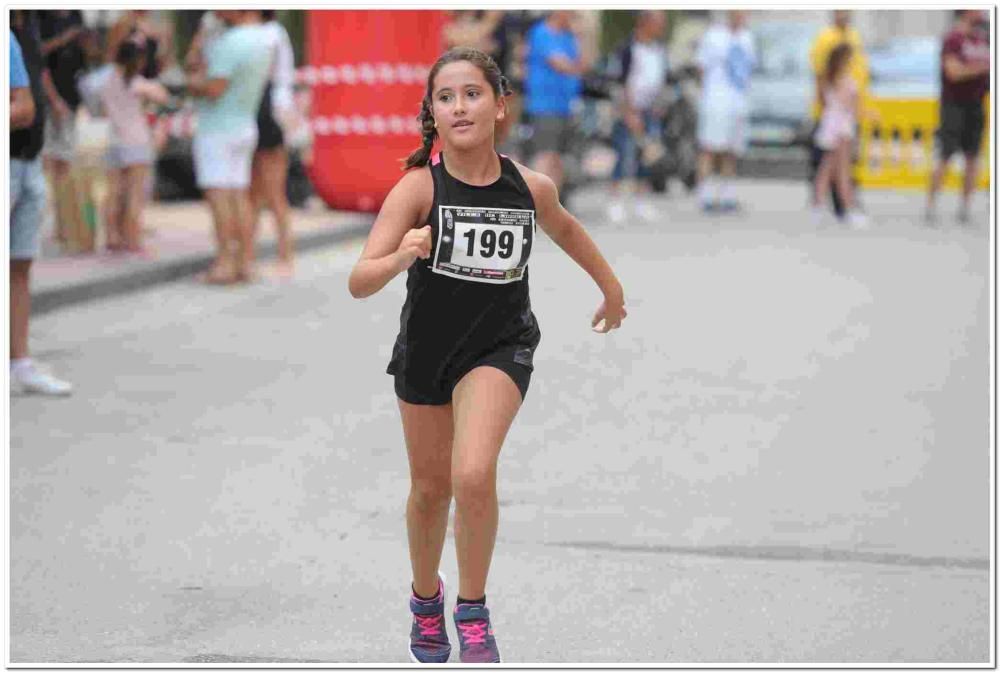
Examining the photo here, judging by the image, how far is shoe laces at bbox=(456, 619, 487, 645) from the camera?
4.26 meters

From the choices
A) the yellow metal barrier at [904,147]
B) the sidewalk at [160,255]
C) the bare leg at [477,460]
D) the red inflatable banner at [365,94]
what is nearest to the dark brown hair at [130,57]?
the sidewalk at [160,255]

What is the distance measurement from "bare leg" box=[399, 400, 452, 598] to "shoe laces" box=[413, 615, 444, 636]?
0.17 feet

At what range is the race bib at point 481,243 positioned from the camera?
414cm

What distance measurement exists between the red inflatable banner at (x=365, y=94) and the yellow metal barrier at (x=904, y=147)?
736 cm

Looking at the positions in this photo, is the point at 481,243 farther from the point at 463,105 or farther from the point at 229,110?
the point at 229,110

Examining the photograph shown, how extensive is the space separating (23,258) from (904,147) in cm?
1651

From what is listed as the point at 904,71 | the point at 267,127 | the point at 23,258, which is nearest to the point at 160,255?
the point at 267,127

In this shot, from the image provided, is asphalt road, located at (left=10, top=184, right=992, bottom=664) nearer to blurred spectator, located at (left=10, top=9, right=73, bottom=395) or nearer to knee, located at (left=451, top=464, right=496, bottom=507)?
blurred spectator, located at (left=10, top=9, right=73, bottom=395)

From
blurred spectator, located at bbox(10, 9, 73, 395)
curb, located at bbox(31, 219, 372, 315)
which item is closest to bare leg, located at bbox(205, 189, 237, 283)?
curb, located at bbox(31, 219, 372, 315)

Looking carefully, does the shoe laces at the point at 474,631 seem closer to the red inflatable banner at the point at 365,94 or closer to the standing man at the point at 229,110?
the standing man at the point at 229,110

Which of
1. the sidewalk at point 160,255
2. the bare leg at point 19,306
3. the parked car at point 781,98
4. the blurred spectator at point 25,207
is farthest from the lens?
the parked car at point 781,98

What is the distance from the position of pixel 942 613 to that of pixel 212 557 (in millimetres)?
2062

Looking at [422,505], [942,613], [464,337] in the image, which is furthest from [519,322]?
[942,613]

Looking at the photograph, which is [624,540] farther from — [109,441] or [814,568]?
[109,441]
